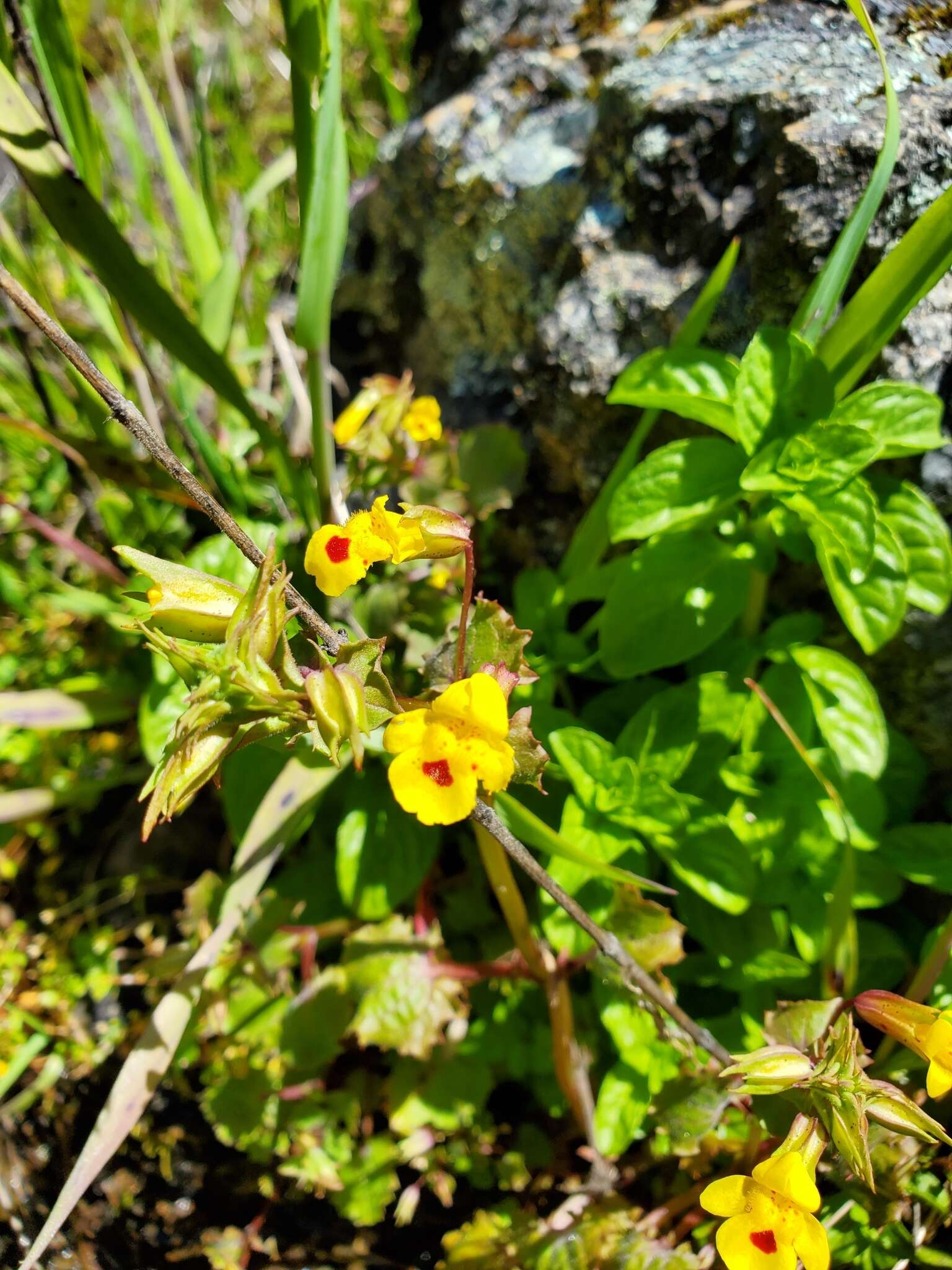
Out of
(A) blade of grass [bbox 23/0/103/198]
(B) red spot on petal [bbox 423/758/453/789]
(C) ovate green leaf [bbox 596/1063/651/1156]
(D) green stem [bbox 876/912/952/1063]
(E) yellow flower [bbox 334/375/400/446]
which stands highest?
(A) blade of grass [bbox 23/0/103/198]

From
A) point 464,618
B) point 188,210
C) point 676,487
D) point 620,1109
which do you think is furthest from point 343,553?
point 188,210

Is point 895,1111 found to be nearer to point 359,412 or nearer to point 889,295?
point 889,295

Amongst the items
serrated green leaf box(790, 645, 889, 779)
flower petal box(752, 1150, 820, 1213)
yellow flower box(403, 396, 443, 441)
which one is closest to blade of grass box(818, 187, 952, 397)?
serrated green leaf box(790, 645, 889, 779)

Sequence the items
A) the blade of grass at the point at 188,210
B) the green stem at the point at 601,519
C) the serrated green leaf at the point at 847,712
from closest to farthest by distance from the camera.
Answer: the serrated green leaf at the point at 847,712, the green stem at the point at 601,519, the blade of grass at the point at 188,210

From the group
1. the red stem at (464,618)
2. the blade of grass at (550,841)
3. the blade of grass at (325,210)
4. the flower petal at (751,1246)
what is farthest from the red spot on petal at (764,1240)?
the blade of grass at (325,210)

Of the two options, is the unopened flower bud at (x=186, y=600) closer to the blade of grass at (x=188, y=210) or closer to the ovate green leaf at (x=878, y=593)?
the ovate green leaf at (x=878, y=593)

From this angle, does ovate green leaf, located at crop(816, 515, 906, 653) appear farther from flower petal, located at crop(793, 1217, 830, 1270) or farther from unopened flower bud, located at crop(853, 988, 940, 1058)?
flower petal, located at crop(793, 1217, 830, 1270)
